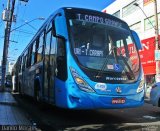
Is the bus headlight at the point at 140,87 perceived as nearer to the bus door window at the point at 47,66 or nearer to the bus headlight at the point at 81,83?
the bus headlight at the point at 81,83

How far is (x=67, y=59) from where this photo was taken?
1009 centimetres

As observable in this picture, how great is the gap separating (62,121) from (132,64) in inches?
104

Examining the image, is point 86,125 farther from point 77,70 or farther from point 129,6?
point 129,6

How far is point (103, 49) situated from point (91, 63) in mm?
679

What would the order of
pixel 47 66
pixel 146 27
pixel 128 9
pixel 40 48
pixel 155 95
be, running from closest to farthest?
pixel 47 66, pixel 155 95, pixel 40 48, pixel 146 27, pixel 128 9

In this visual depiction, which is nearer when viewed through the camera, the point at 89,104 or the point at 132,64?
the point at 89,104

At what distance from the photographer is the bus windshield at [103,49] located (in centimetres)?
1021

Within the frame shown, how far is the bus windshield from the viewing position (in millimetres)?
10211

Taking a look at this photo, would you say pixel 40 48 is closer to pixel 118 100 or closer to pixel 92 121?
pixel 92 121

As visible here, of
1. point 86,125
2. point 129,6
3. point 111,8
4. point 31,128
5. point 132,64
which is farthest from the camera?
point 111,8

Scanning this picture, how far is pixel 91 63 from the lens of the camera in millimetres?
10156

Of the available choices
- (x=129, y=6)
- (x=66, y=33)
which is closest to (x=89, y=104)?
(x=66, y=33)

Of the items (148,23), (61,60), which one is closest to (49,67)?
(61,60)

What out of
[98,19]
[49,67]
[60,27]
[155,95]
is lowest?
[155,95]
